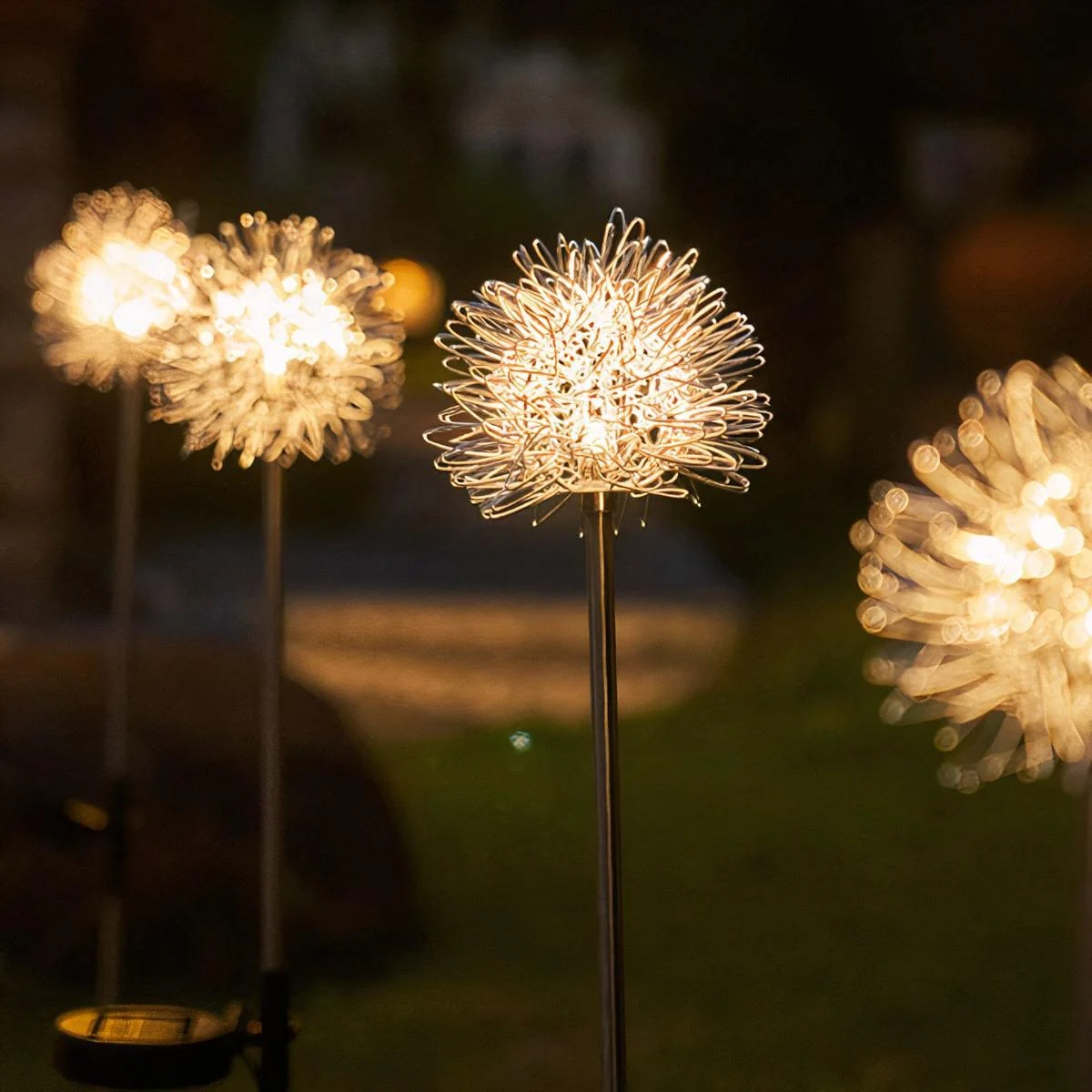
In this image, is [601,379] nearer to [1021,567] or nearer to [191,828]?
[1021,567]

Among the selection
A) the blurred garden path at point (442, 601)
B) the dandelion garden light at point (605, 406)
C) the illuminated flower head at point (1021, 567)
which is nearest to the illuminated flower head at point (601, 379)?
the dandelion garden light at point (605, 406)

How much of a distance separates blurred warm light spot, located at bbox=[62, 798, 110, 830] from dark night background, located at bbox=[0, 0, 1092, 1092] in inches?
3.4

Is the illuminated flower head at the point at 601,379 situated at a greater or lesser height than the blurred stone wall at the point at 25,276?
lesser

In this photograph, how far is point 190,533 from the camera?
137 centimetres

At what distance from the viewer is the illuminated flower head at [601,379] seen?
628 millimetres

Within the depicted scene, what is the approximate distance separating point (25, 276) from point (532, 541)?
21.1 inches

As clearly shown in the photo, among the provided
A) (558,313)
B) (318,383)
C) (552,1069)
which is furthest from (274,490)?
(552,1069)

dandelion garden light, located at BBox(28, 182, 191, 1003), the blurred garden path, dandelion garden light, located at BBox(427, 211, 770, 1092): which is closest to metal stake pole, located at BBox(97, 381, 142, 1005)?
dandelion garden light, located at BBox(28, 182, 191, 1003)

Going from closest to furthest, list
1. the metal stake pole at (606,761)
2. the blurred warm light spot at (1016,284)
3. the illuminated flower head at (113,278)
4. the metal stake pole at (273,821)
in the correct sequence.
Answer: the metal stake pole at (606,761)
the metal stake pole at (273,821)
the illuminated flower head at (113,278)
the blurred warm light spot at (1016,284)

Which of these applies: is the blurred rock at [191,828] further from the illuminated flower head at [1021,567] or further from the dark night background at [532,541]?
the illuminated flower head at [1021,567]

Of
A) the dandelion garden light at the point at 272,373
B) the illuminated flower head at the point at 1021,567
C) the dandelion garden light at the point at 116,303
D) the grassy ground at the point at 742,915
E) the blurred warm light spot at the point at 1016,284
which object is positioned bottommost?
the grassy ground at the point at 742,915

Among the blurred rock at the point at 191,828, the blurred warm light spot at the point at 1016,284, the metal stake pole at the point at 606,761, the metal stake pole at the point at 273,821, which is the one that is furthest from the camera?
the blurred warm light spot at the point at 1016,284

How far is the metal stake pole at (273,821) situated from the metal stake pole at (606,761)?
25 cm

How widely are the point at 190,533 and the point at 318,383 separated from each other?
57cm
